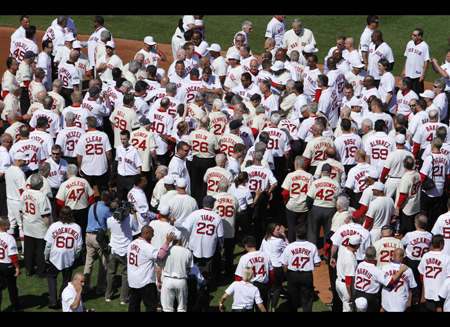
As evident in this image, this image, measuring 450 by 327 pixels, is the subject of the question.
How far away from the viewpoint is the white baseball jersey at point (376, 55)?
16.1m

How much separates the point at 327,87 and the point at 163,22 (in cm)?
1215

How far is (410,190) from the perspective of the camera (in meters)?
11.4

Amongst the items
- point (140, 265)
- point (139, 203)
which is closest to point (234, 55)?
point (139, 203)

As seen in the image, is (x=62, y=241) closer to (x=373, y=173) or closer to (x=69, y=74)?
(x=373, y=173)

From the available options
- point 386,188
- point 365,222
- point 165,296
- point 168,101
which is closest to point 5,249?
point 165,296

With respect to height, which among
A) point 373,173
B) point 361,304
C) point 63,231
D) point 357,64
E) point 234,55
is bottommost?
point 361,304

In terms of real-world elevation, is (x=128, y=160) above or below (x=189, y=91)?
below

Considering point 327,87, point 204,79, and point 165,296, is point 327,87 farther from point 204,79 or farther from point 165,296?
point 165,296

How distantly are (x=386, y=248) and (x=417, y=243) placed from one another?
825 millimetres

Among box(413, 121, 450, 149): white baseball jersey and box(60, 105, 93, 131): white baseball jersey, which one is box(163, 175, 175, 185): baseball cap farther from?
box(413, 121, 450, 149): white baseball jersey

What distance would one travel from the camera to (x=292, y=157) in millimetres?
13539

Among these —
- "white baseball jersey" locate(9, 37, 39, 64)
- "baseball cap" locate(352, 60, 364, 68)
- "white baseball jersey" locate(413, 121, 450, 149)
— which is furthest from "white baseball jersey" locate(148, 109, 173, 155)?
"white baseball jersey" locate(413, 121, 450, 149)

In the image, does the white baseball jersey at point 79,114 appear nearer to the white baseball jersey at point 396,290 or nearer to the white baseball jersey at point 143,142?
the white baseball jersey at point 143,142
